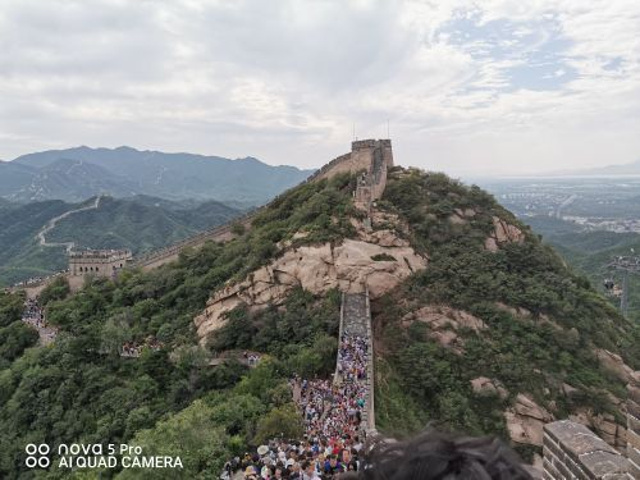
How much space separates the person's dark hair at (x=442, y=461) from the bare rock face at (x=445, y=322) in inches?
968

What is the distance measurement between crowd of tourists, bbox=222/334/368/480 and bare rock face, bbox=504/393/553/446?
25.9 ft

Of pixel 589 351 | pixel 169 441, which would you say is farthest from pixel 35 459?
pixel 589 351

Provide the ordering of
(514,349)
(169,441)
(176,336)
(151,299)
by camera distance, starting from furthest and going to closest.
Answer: (151,299), (176,336), (514,349), (169,441)

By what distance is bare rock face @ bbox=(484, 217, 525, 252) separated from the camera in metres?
34.1

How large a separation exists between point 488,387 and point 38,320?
106ft

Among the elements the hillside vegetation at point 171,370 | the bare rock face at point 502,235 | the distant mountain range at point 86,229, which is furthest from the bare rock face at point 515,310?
the distant mountain range at point 86,229

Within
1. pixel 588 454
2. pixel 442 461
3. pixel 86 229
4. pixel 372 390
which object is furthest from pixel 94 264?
pixel 86 229

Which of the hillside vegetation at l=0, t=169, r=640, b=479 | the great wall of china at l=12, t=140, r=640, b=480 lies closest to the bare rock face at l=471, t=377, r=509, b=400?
the hillside vegetation at l=0, t=169, r=640, b=479

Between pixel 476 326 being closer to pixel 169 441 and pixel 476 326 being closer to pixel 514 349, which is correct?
pixel 514 349

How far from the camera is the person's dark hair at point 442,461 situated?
256 cm

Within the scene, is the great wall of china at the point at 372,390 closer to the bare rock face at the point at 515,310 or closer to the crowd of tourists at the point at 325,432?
the crowd of tourists at the point at 325,432

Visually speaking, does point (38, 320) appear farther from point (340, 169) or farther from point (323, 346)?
point (340, 169)

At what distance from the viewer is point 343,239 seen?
30250 millimetres

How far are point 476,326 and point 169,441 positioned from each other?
18.6 metres
